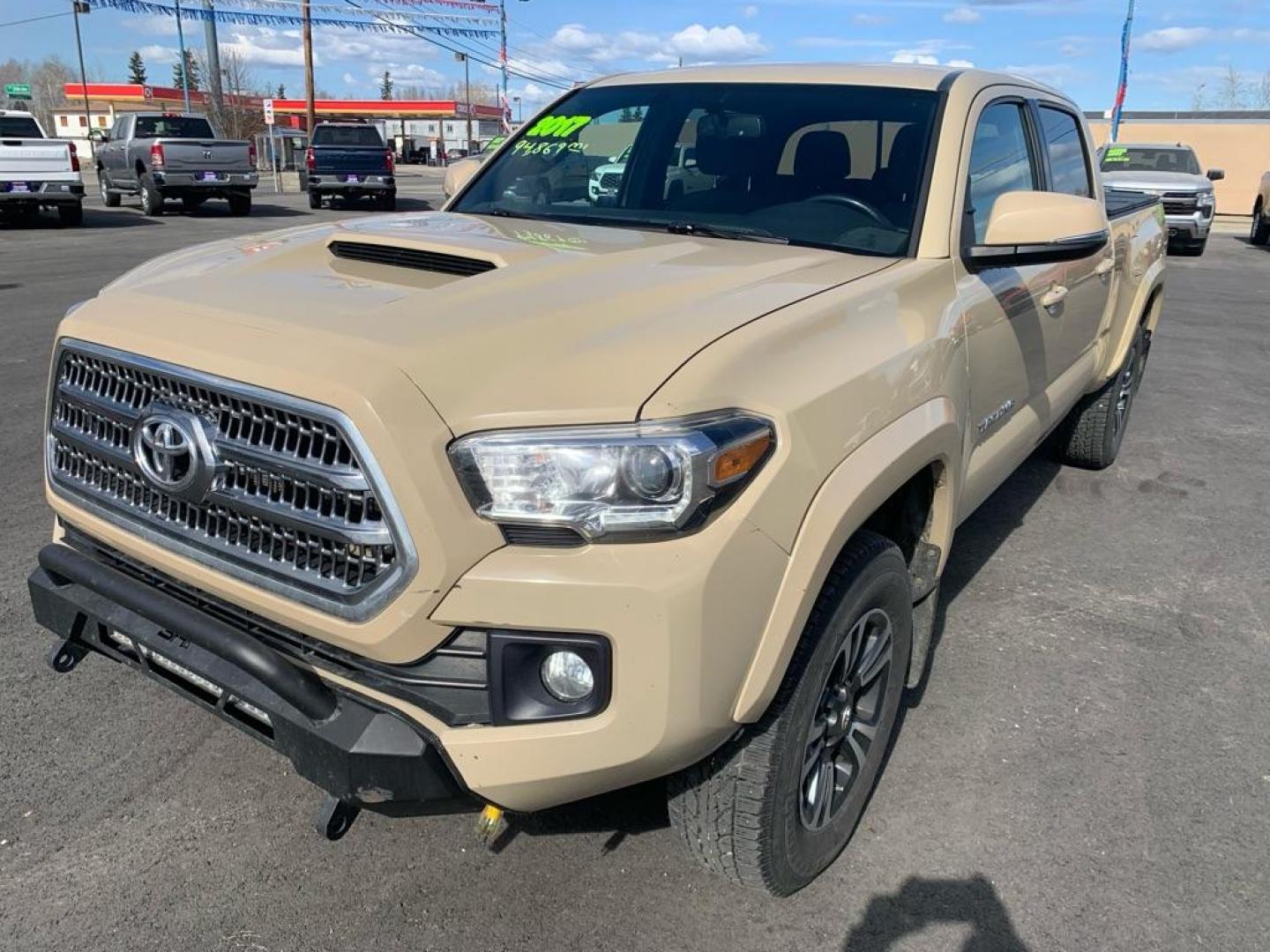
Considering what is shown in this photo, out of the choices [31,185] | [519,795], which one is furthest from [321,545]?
[31,185]

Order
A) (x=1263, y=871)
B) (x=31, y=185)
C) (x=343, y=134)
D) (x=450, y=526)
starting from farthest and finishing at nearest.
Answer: (x=343, y=134), (x=31, y=185), (x=1263, y=871), (x=450, y=526)

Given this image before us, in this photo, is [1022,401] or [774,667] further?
[1022,401]

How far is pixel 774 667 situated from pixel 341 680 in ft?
2.76

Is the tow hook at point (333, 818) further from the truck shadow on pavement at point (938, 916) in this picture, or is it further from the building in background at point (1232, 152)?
the building in background at point (1232, 152)

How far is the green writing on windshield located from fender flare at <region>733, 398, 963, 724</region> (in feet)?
6.73

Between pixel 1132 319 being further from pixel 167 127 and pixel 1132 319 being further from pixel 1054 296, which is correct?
pixel 167 127

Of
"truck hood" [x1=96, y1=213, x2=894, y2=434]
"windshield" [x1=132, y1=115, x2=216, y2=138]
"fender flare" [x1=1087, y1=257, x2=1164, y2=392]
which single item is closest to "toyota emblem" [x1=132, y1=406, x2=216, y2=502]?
"truck hood" [x1=96, y1=213, x2=894, y2=434]

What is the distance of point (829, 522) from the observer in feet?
6.78

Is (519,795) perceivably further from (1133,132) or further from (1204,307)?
(1133,132)

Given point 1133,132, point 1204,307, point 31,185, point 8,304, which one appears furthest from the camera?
point 1133,132

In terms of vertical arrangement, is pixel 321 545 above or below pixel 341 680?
above

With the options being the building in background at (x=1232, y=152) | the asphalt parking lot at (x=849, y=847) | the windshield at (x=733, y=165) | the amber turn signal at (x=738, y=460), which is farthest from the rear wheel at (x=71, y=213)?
the building in background at (x=1232, y=152)

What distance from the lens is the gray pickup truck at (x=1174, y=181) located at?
17.3 m

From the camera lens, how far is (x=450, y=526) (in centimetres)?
182
